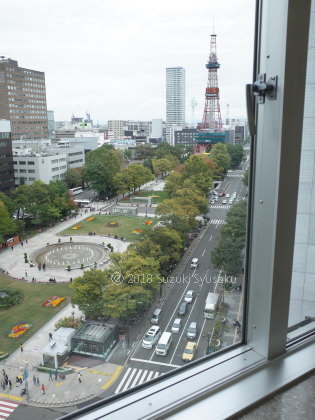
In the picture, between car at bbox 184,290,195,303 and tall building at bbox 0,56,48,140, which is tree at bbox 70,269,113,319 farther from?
tall building at bbox 0,56,48,140

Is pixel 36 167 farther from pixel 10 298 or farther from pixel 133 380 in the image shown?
pixel 133 380

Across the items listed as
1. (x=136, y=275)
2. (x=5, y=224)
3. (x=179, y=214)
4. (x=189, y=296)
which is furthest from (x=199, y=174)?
(x=189, y=296)

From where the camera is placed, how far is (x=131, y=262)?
388 centimetres

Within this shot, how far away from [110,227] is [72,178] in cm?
→ 482

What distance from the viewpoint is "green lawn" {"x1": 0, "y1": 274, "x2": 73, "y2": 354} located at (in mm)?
2753

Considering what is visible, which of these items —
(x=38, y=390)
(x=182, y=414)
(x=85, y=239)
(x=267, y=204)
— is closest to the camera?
(x=182, y=414)

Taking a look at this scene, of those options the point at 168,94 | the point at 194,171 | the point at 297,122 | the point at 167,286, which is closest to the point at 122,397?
the point at 297,122

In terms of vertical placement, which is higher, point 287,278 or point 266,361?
point 287,278

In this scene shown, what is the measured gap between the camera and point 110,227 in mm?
7316

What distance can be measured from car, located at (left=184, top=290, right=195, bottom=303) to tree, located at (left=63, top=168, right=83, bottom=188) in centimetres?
891

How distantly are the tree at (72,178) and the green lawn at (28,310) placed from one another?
710 cm

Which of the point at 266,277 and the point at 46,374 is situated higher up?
the point at 266,277

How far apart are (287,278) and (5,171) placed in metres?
9.04

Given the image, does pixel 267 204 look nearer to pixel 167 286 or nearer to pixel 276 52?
pixel 276 52
